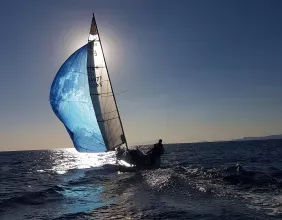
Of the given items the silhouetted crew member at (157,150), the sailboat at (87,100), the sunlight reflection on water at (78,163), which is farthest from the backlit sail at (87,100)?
the sunlight reflection on water at (78,163)

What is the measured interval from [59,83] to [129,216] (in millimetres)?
16765

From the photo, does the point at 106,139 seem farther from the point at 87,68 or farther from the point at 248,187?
the point at 248,187

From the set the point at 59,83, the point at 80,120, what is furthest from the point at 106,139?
the point at 59,83

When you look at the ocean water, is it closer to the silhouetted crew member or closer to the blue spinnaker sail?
the blue spinnaker sail

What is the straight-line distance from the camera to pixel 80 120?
27.9 m

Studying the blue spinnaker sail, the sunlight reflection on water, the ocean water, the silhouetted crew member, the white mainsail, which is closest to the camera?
the ocean water

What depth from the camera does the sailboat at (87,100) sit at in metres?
A: 27.8

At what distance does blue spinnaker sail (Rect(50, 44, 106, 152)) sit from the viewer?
1089 inches

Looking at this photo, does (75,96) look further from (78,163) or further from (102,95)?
(78,163)

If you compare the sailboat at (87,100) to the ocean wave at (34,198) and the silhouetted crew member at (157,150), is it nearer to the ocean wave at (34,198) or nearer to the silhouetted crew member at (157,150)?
the silhouetted crew member at (157,150)

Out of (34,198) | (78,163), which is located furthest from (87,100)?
(78,163)

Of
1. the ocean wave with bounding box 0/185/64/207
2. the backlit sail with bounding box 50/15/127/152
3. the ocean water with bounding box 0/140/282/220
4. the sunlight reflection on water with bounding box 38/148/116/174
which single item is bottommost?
the sunlight reflection on water with bounding box 38/148/116/174

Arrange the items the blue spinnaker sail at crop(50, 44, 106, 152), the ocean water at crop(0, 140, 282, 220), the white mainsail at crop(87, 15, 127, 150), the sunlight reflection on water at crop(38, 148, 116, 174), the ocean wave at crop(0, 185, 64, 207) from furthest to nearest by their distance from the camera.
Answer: the sunlight reflection on water at crop(38, 148, 116, 174), the white mainsail at crop(87, 15, 127, 150), the blue spinnaker sail at crop(50, 44, 106, 152), the ocean wave at crop(0, 185, 64, 207), the ocean water at crop(0, 140, 282, 220)

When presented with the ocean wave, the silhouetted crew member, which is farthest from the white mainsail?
the ocean wave
